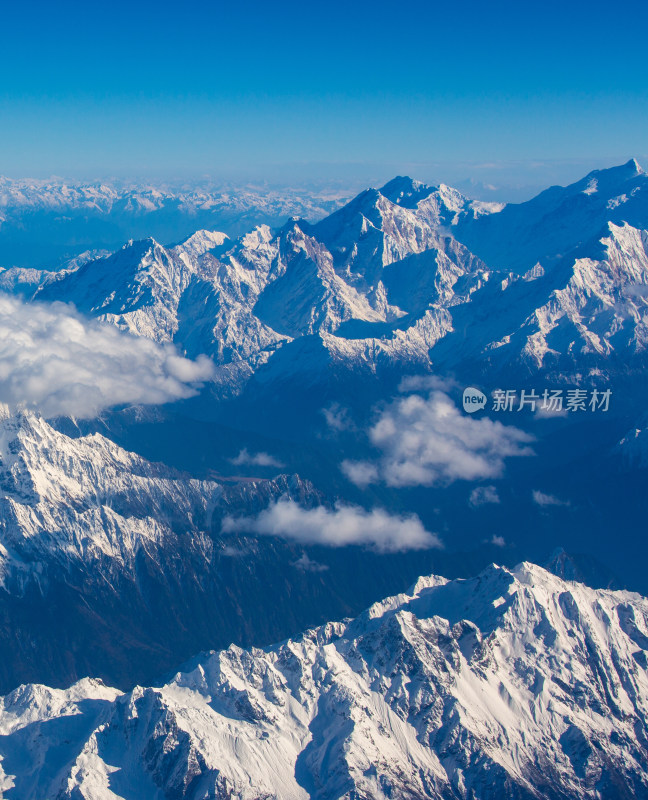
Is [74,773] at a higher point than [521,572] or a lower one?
lower

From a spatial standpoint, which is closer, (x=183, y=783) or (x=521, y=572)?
(x=183, y=783)

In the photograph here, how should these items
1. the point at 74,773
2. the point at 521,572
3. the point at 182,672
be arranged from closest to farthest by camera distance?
the point at 74,773, the point at 182,672, the point at 521,572

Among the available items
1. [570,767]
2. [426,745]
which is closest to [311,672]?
[426,745]

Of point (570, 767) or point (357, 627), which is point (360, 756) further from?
point (570, 767)

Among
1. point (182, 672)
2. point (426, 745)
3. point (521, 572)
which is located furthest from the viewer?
point (521, 572)

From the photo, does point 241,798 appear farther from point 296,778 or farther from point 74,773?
point 74,773

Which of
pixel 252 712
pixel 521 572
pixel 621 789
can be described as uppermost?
pixel 521 572
